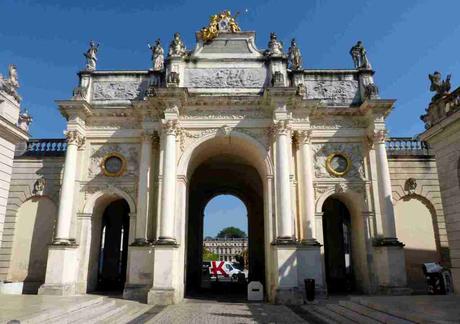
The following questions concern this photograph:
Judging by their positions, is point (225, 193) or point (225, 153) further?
point (225, 193)

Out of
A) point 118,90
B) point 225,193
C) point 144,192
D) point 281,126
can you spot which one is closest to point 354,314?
point 281,126

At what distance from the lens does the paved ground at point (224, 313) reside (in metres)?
11.6

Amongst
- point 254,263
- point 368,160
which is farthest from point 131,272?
point 368,160

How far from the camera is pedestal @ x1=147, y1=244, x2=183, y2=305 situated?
15.8 meters

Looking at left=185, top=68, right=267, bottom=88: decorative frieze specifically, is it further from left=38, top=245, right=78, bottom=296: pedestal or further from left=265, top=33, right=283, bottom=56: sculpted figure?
left=38, top=245, right=78, bottom=296: pedestal

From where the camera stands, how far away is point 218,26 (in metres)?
21.4

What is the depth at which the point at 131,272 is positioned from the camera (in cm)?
1717

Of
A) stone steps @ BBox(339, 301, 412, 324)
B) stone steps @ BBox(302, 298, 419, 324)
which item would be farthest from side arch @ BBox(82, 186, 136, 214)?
stone steps @ BBox(339, 301, 412, 324)

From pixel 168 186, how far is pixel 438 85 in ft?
38.3

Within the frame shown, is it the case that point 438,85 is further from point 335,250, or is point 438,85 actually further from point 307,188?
point 335,250

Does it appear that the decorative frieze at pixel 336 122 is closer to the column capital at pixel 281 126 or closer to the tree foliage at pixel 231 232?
the column capital at pixel 281 126

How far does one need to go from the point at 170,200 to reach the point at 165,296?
13.6 ft

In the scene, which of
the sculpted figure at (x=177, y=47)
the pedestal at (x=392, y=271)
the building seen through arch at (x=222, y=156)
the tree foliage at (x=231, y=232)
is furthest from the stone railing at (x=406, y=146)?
the tree foliage at (x=231, y=232)

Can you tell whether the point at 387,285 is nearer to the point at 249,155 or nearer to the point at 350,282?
the point at 350,282
